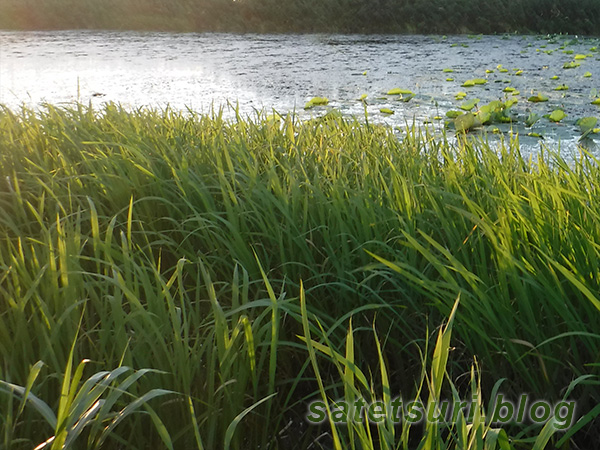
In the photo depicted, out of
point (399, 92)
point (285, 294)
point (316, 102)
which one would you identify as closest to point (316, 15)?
point (399, 92)

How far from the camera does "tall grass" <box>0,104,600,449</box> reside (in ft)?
2.98

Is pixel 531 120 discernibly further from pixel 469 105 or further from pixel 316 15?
pixel 316 15

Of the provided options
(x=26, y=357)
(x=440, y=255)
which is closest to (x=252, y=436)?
(x=26, y=357)

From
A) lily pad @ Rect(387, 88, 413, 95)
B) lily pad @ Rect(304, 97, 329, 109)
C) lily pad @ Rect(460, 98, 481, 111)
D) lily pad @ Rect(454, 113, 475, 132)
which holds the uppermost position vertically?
lily pad @ Rect(387, 88, 413, 95)

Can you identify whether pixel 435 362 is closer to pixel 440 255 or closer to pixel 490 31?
pixel 440 255

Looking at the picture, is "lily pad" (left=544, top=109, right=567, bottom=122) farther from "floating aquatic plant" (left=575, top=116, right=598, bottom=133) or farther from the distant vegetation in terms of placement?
the distant vegetation

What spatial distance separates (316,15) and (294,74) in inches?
257

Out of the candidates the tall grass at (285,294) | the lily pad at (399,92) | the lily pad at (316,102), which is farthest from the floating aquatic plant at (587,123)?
the tall grass at (285,294)

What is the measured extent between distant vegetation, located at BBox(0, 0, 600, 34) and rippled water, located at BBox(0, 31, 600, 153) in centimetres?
219

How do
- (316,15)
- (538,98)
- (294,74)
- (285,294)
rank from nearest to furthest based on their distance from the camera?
(285,294), (538,98), (294,74), (316,15)

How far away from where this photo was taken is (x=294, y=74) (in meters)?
5.54

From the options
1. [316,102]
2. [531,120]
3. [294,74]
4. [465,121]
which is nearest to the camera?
[465,121]

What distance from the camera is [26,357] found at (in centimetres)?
97

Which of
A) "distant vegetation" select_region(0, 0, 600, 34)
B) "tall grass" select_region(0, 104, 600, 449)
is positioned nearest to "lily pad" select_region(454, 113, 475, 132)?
"tall grass" select_region(0, 104, 600, 449)
